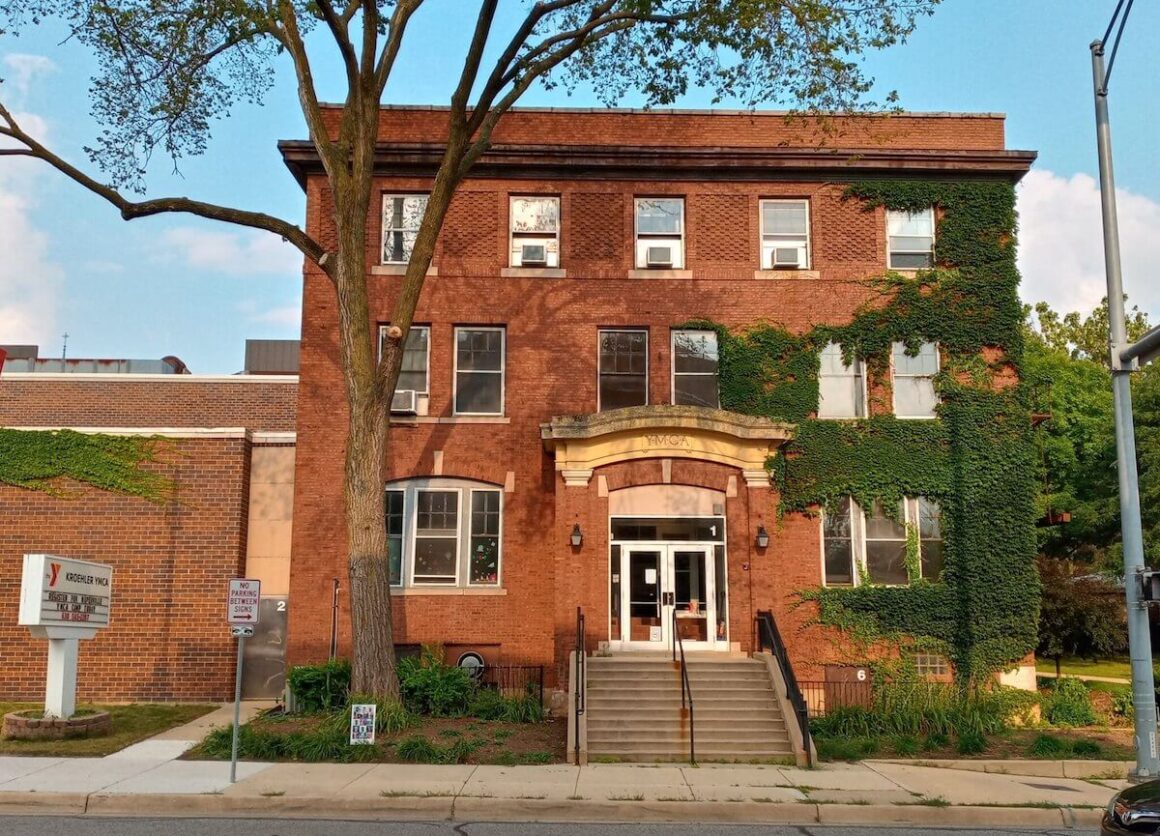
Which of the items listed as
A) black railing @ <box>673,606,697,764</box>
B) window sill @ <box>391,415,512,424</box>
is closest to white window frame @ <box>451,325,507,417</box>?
window sill @ <box>391,415,512,424</box>

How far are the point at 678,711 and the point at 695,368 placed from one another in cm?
767

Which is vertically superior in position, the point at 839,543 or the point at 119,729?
the point at 839,543

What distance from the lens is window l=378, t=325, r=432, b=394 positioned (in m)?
21.1

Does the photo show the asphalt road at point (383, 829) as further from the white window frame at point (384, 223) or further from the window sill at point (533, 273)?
the white window frame at point (384, 223)

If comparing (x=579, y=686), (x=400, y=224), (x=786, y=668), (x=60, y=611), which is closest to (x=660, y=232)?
(x=400, y=224)

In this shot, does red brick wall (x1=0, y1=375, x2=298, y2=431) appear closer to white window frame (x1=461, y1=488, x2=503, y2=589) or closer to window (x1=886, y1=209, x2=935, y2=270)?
white window frame (x1=461, y1=488, x2=503, y2=589)

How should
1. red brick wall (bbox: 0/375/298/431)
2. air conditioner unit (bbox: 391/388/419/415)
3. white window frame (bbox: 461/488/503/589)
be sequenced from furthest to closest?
red brick wall (bbox: 0/375/298/431)
air conditioner unit (bbox: 391/388/419/415)
white window frame (bbox: 461/488/503/589)

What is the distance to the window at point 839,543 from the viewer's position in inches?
805

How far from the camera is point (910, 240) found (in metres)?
21.6

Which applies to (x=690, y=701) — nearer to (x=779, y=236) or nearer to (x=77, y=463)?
(x=779, y=236)

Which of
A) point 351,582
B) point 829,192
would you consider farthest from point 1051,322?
point 351,582

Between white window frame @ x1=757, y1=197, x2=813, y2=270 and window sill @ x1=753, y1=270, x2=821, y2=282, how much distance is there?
0.13 metres

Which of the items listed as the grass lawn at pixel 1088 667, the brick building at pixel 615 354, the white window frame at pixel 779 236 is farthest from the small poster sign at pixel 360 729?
the grass lawn at pixel 1088 667

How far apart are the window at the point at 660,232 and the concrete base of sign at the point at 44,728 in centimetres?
1355
